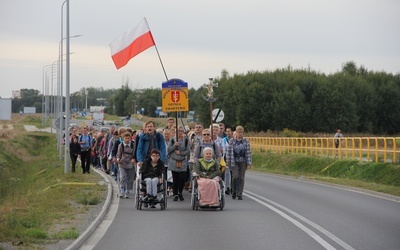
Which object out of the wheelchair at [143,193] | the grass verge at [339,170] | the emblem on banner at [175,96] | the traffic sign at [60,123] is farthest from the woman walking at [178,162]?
the traffic sign at [60,123]

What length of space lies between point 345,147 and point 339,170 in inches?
158

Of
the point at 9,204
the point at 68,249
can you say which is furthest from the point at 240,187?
the point at 68,249

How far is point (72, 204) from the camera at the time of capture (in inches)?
790

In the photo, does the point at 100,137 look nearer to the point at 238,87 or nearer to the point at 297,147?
the point at 297,147

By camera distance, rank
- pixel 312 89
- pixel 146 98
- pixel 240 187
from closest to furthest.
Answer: pixel 240 187 → pixel 312 89 → pixel 146 98

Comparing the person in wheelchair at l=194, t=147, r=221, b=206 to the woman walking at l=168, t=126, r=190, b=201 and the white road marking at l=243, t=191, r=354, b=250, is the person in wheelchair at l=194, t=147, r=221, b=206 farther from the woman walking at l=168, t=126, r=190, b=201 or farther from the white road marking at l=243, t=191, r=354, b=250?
the woman walking at l=168, t=126, r=190, b=201

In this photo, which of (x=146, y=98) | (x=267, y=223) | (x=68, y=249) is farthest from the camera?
(x=146, y=98)

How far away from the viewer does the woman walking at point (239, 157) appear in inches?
877

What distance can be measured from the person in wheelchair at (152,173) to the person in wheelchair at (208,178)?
0.88m

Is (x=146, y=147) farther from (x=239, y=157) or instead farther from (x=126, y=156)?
(x=239, y=157)

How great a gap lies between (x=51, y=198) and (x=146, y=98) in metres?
156

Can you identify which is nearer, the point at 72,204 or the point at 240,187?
the point at 72,204

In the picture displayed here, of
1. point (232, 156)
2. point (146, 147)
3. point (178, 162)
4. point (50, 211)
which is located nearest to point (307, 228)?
point (50, 211)

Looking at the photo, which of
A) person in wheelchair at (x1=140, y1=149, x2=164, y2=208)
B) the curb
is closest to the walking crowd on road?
person in wheelchair at (x1=140, y1=149, x2=164, y2=208)
